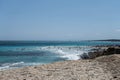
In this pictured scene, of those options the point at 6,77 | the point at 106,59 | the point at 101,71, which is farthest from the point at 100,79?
the point at 106,59

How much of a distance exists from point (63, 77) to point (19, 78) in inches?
84.3

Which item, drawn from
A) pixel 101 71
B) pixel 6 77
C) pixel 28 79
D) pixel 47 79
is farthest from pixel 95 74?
pixel 6 77

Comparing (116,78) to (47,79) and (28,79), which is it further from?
(28,79)

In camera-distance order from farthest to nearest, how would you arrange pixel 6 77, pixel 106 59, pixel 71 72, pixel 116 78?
pixel 106 59, pixel 71 72, pixel 6 77, pixel 116 78

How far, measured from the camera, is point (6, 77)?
12.7m

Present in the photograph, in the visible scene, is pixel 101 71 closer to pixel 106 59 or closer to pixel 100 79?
pixel 100 79

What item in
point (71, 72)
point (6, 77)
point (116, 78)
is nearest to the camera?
point (116, 78)

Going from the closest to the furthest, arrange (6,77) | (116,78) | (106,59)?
(116,78), (6,77), (106,59)

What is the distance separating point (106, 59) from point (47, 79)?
7391 millimetres

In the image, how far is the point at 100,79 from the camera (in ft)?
38.5

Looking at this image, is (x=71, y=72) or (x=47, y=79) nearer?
(x=47, y=79)

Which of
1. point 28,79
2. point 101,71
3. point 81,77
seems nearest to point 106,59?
point 101,71

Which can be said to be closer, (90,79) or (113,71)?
(90,79)

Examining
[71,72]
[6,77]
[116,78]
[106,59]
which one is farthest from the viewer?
[106,59]
